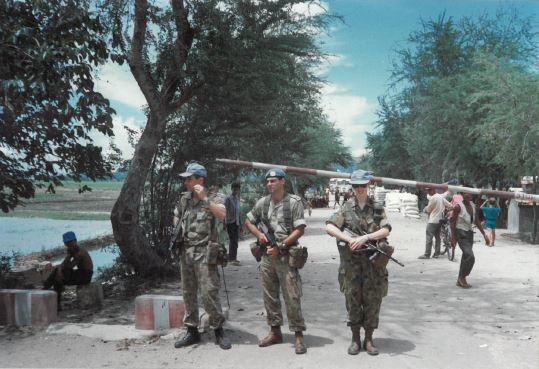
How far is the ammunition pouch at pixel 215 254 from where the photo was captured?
18.6 ft

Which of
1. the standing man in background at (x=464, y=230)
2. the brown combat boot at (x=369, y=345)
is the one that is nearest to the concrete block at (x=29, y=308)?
the brown combat boot at (x=369, y=345)

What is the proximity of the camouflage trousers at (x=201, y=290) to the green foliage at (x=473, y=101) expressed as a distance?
13040mm

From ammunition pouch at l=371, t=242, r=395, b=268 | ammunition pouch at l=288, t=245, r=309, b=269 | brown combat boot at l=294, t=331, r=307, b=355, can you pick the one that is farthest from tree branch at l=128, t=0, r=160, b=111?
ammunition pouch at l=371, t=242, r=395, b=268

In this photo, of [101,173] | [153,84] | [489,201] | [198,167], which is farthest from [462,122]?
[198,167]

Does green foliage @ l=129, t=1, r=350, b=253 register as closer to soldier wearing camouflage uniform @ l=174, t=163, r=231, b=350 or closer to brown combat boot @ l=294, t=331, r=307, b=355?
soldier wearing camouflage uniform @ l=174, t=163, r=231, b=350

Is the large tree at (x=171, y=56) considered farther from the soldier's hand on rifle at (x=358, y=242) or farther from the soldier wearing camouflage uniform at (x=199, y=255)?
the soldier's hand on rifle at (x=358, y=242)

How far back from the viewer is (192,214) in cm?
588

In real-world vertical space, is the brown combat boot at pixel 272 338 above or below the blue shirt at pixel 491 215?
below

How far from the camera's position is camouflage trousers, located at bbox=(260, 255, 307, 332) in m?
5.50

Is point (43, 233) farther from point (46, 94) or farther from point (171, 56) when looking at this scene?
point (46, 94)

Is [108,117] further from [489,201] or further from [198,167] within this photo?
[489,201]

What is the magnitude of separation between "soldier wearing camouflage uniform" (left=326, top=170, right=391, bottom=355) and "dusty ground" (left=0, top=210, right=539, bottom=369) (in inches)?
13.5

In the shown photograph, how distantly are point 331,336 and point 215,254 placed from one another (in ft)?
5.59

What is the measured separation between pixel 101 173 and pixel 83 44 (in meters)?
3.02
